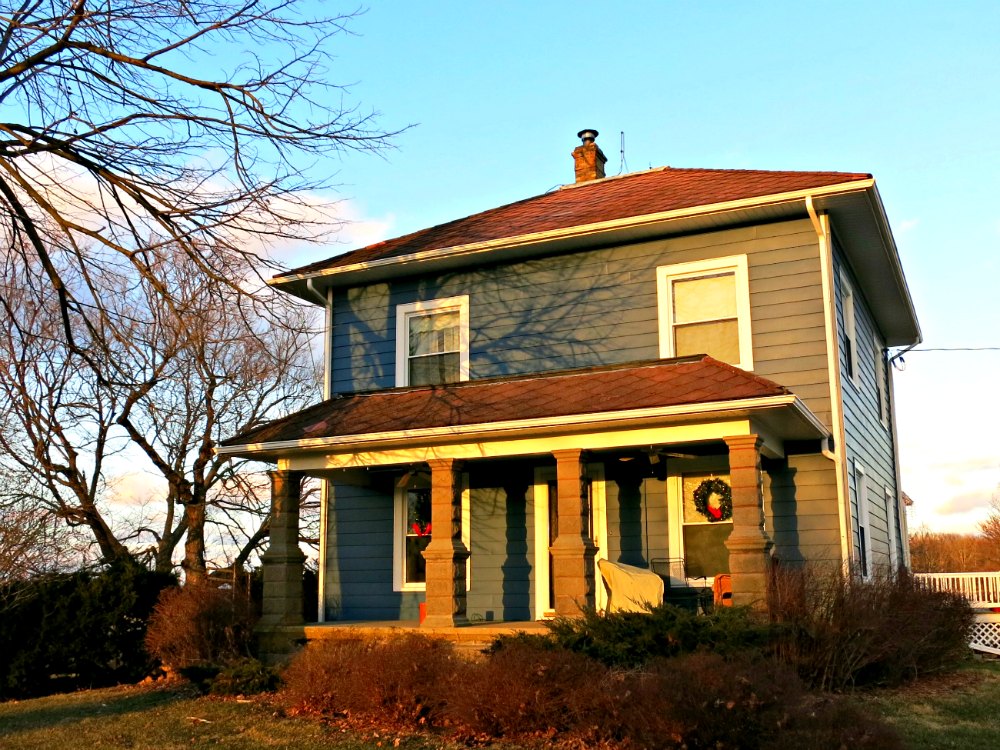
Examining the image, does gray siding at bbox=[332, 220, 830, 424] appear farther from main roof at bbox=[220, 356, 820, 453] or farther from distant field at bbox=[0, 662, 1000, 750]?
distant field at bbox=[0, 662, 1000, 750]

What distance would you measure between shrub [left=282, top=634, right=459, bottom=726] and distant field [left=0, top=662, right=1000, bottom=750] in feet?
0.95

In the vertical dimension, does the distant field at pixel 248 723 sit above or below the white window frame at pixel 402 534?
below

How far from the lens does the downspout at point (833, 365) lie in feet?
36.8

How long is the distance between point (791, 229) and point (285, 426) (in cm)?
689

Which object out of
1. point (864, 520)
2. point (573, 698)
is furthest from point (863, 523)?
point (573, 698)

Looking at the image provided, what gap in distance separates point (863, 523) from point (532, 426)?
5.16 metres

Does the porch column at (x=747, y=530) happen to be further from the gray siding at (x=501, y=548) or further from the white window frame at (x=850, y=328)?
the gray siding at (x=501, y=548)

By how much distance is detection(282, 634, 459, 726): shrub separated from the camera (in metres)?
8.16

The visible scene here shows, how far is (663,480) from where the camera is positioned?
1240cm

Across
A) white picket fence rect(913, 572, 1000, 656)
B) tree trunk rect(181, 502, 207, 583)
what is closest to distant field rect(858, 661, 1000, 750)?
white picket fence rect(913, 572, 1000, 656)

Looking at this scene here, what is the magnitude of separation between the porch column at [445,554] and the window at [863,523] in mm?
5172

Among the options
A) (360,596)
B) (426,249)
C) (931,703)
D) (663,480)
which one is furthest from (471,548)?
(931,703)

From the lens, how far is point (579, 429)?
1081cm

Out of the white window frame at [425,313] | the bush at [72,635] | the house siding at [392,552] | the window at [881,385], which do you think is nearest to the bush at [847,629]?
the house siding at [392,552]
